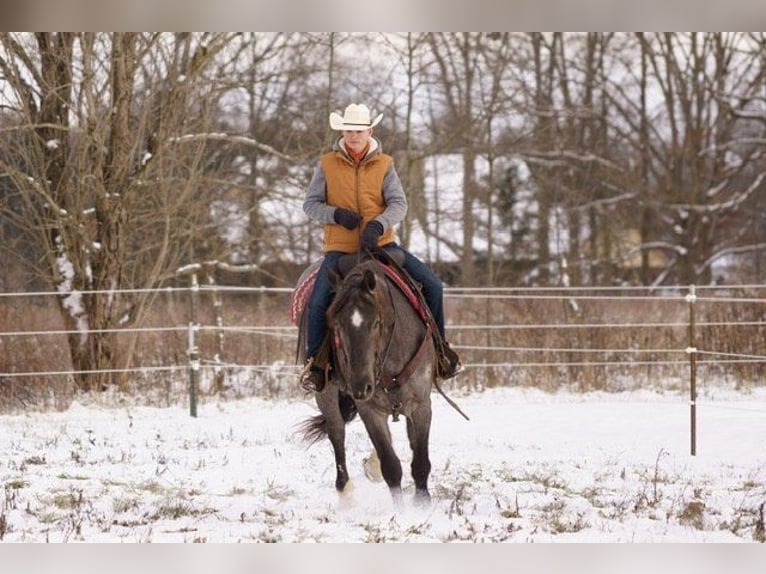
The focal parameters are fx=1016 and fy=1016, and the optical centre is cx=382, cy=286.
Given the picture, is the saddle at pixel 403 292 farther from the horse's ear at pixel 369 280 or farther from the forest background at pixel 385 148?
the forest background at pixel 385 148

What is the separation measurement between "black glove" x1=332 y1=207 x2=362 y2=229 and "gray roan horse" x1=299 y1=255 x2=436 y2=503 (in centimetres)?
27

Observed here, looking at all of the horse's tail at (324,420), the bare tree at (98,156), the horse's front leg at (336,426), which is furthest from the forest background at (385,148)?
the horse's front leg at (336,426)

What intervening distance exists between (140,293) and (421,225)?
5280 millimetres

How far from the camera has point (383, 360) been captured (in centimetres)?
590

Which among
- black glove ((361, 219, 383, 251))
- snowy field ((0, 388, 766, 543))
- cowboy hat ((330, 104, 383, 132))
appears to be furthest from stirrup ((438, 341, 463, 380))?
cowboy hat ((330, 104, 383, 132))

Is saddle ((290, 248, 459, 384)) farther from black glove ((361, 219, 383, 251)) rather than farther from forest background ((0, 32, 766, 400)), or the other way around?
forest background ((0, 32, 766, 400))

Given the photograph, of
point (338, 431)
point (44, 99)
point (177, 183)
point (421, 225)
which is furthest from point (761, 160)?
point (338, 431)

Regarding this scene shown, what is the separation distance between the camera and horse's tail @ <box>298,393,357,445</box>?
7215 mm

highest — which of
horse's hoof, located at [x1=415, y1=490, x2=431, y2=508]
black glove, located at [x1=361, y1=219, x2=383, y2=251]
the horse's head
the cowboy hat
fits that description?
the cowboy hat

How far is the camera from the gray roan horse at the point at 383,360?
5598mm

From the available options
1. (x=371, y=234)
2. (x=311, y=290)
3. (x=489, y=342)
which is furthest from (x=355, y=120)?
(x=489, y=342)

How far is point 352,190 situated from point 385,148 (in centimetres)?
916

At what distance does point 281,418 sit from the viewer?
35.4ft

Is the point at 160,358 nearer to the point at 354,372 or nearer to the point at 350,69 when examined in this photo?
the point at 350,69
